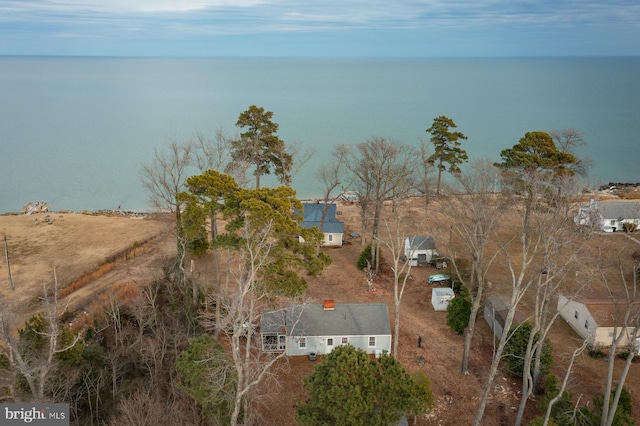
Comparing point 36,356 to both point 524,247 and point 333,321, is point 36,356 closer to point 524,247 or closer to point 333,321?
point 333,321

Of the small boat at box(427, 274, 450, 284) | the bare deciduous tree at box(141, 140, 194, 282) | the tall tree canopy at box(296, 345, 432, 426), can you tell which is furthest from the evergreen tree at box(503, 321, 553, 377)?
the bare deciduous tree at box(141, 140, 194, 282)

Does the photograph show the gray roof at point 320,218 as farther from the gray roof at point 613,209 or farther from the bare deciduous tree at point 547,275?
the gray roof at point 613,209

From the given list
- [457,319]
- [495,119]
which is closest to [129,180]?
[457,319]

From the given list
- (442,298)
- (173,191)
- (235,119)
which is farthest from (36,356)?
(235,119)

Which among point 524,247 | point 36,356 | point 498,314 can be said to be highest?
point 524,247

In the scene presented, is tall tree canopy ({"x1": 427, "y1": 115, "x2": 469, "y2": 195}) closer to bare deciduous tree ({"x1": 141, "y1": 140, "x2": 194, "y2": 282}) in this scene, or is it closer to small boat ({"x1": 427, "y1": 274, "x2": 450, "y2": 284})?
small boat ({"x1": 427, "y1": 274, "x2": 450, "y2": 284})

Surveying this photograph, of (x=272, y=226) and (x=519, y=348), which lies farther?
(x=519, y=348)
